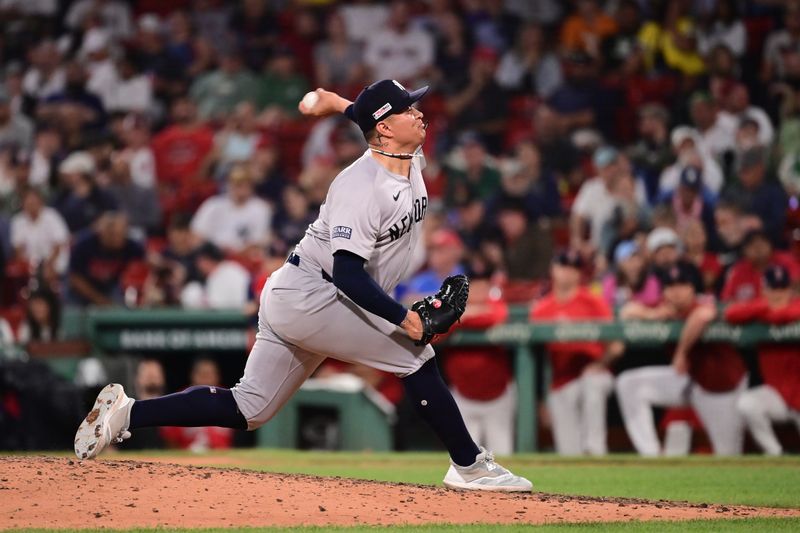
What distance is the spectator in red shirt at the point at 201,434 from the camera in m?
9.84

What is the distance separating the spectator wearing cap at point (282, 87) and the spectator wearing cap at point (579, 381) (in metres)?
5.60

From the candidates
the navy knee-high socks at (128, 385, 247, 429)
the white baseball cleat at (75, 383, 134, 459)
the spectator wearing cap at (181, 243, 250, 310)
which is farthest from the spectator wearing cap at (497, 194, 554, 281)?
the white baseball cleat at (75, 383, 134, 459)

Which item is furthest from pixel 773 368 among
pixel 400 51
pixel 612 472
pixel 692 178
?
pixel 400 51

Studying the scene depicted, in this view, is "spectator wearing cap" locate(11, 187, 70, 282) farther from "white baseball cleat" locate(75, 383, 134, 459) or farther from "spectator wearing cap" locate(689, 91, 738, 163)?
"white baseball cleat" locate(75, 383, 134, 459)

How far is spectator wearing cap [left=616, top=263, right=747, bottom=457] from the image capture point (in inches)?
344

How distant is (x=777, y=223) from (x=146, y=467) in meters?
6.33

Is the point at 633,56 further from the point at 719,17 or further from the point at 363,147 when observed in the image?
the point at 363,147

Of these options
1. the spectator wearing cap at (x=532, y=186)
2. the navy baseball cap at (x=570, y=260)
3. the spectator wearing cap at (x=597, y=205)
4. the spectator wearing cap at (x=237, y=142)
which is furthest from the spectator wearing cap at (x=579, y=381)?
the spectator wearing cap at (x=237, y=142)

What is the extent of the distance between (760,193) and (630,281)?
147 cm

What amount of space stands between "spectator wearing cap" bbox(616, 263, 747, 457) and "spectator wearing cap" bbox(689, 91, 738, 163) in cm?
250

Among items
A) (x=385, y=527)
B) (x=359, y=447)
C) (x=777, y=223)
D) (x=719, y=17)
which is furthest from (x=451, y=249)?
(x=385, y=527)

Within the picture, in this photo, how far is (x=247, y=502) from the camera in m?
4.94

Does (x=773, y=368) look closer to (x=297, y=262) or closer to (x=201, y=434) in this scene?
(x=201, y=434)

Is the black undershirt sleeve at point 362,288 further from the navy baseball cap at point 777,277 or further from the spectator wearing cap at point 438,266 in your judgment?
the spectator wearing cap at point 438,266
